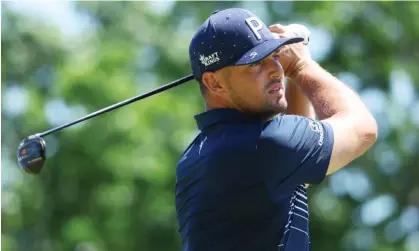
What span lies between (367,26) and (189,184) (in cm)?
1748

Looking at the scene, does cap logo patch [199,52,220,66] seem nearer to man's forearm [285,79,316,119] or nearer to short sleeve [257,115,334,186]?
short sleeve [257,115,334,186]

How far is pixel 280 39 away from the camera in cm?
466

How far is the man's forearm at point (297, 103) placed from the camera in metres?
5.30

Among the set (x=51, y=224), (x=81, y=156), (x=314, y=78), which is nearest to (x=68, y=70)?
(x=81, y=156)

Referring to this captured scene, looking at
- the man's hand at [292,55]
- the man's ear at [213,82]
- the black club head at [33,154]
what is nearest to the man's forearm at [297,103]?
the man's hand at [292,55]

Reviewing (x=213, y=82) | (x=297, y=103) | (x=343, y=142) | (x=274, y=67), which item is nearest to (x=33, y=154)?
(x=213, y=82)

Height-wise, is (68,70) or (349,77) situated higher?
(68,70)

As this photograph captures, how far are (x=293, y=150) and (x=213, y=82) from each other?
1.42 feet

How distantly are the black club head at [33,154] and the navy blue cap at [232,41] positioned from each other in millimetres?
1008

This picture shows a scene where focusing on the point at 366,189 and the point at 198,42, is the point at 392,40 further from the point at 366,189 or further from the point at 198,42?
the point at 198,42

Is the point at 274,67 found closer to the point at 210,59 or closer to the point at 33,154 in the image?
the point at 210,59

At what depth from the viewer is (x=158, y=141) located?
19.6 metres

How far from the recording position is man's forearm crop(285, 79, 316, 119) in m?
5.30

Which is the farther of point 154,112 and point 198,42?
point 154,112
